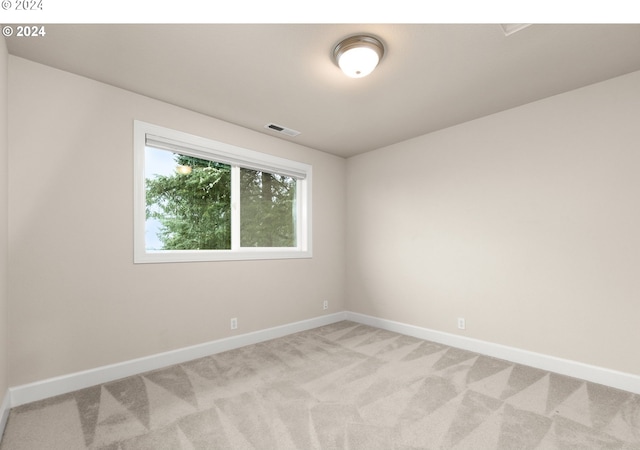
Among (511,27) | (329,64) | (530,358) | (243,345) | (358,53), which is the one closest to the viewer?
(511,27)

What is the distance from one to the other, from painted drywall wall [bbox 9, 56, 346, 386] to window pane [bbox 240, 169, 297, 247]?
1.93 ft

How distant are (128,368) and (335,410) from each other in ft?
6.00

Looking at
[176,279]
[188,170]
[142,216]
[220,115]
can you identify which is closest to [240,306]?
[176,279]

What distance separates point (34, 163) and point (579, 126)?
446 centimetres

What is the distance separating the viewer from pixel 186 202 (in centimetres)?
315

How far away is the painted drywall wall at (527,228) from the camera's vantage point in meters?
2.43

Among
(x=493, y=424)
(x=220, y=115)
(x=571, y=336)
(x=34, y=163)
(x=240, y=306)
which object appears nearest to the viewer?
(x=493, y=424)

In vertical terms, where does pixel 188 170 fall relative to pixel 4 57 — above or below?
below

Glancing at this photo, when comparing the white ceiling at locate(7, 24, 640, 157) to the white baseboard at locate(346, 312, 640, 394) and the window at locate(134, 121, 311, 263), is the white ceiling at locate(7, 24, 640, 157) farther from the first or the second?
the white baseboard at locate(346, 312, 640, 394)

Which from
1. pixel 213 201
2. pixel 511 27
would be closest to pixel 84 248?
pixel 213 201

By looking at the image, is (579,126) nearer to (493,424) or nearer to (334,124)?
(334,124)

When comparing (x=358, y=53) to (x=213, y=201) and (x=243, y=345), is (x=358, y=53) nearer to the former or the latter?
Result: (x=213, y=201)

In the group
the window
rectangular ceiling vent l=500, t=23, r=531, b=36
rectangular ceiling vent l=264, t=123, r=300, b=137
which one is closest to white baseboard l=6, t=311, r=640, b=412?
the window

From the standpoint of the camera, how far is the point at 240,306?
3357mm
